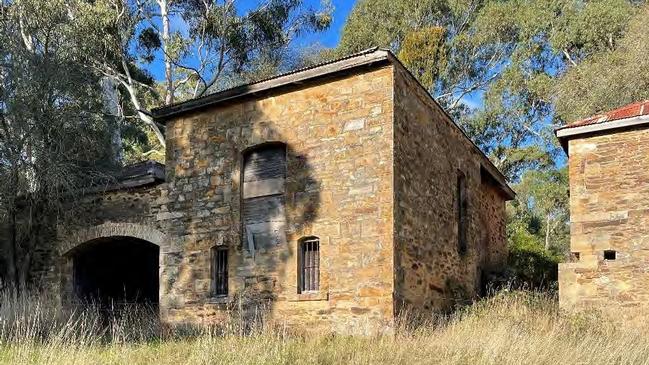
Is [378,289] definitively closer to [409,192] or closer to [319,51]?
[409,192]

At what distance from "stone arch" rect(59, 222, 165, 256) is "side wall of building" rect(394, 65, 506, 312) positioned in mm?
5427

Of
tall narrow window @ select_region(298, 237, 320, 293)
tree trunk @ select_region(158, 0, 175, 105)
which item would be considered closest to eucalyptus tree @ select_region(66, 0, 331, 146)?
tree trunk @ select_region(158, 0, 175, 105)

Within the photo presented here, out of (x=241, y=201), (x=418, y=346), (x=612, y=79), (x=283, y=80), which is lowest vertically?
(x=418, y=346)

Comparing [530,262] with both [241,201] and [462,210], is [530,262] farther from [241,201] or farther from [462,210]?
[241,201]

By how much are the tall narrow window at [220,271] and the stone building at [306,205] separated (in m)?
0.03

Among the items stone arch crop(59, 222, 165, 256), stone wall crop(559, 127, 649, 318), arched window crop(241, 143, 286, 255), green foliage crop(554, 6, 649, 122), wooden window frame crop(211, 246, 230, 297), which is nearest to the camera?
stone wall crop(559, 127, 649, 318)

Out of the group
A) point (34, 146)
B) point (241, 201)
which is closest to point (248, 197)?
point (241, 201)

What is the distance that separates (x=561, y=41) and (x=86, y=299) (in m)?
20.6

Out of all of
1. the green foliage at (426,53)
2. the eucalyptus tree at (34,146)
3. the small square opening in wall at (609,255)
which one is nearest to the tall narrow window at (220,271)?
the eucalyptus tree at (34,146)

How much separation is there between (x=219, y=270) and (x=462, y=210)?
19.1 feet

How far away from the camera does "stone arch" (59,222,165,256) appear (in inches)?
523

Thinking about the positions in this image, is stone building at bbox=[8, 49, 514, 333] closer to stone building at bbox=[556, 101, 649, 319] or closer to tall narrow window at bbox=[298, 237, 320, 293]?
tall narrow window at bbox=[298, 237, 320, 293]

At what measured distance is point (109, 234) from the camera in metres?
13.9

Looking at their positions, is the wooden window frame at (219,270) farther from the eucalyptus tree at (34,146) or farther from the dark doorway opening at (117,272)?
the eucalyptus tree at (34,146)
